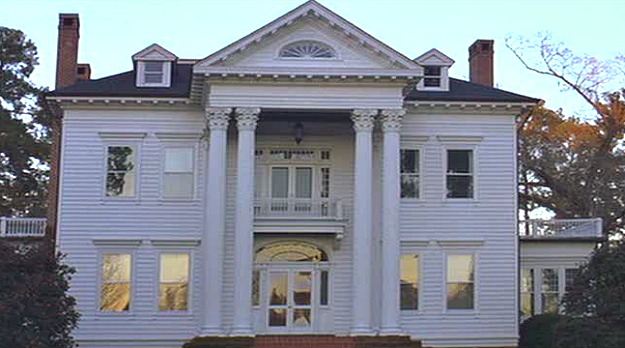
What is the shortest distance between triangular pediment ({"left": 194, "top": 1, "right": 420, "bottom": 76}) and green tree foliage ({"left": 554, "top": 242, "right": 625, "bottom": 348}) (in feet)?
24.9

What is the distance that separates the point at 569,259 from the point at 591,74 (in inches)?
747

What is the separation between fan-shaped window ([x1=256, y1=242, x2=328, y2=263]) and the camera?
102ft

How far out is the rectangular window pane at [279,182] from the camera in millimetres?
30969

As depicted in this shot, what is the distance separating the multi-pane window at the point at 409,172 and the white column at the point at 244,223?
16.8 ft

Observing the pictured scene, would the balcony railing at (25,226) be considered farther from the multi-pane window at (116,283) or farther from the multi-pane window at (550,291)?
the multi-pane window at (550,291)

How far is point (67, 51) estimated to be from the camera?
32906mm

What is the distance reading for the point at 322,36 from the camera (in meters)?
29.0

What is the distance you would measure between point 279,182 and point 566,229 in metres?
10.1

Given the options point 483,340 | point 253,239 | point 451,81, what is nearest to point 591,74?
point 451,81

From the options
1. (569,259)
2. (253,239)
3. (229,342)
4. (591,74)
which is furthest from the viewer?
(591,74)

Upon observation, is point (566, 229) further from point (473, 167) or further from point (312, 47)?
point (312, 47)

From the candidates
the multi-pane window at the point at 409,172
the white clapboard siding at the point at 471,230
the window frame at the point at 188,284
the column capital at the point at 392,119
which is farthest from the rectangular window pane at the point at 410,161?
the window frame at the point at 188,284

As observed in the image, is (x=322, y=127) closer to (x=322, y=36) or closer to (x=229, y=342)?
(x=322, y=36)

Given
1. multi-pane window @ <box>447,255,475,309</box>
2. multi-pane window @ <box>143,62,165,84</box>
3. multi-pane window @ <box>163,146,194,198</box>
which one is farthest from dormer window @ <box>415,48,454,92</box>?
multi-pane window @ <box>143,62,165,84</box>
